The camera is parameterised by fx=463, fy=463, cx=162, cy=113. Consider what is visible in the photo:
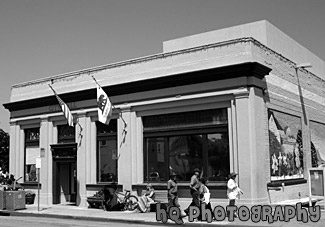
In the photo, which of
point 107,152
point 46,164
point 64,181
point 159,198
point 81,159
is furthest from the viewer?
point 64,181

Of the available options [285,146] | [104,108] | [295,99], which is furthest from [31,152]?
[295,99]

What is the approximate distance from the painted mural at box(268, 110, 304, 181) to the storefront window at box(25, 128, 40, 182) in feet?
44.5

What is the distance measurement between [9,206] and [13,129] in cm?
596

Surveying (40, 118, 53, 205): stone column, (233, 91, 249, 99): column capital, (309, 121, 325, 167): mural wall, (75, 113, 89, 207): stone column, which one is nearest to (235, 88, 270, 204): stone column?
(233, 91, 249, 99): column capital

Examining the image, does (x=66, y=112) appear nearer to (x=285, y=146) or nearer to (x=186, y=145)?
(x=186, y=145)

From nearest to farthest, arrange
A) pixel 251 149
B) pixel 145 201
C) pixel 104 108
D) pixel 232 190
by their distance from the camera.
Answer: pixel 232 190 → pixel 251 149 → pixel 145 201 → pixel 104 108

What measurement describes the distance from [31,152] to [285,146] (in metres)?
14.3

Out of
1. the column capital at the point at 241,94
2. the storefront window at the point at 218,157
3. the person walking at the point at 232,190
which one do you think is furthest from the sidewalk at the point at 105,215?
the column capital at the point at 241,94

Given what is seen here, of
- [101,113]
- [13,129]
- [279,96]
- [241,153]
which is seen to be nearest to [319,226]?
[241,153]

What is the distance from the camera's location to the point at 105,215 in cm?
1947

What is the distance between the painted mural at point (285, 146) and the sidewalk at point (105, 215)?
2931 millimetres

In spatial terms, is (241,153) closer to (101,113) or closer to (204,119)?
(204,119)

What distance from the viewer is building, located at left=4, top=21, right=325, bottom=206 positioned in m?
18.8

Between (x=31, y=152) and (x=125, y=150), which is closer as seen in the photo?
(x=125, y=150)
